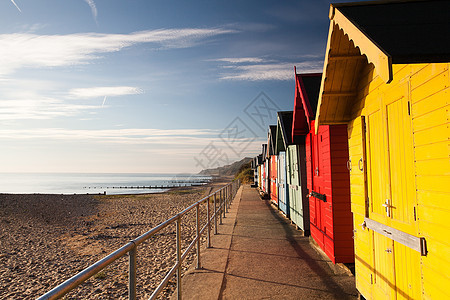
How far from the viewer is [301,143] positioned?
897 centimetres

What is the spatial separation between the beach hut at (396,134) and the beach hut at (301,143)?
2799 mm

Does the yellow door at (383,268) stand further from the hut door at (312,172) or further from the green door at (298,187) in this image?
the green door at (298,187)

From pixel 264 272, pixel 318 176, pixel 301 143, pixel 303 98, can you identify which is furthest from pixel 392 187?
pixel 301 143

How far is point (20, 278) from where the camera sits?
8.46 metres

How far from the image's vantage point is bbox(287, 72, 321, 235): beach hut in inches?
295

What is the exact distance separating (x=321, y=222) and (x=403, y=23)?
5304 mm

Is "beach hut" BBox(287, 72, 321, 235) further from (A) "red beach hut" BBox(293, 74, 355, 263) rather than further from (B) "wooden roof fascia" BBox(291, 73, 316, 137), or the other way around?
(A) "red beach hut" BBox(293, 74, 355, 263)

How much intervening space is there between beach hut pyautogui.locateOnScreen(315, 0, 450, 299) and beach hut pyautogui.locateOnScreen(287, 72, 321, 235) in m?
2.80

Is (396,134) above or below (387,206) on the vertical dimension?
above

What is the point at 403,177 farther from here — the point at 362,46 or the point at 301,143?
the point at 301,143

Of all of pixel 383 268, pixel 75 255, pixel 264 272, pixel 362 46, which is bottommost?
pixel 75 255

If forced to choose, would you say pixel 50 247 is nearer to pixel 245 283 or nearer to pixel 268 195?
pixel 245 283

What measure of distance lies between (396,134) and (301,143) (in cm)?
568

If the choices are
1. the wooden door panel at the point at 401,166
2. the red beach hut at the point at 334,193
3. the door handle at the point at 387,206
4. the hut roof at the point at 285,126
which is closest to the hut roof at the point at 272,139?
the hut roof at the point at 285,126
